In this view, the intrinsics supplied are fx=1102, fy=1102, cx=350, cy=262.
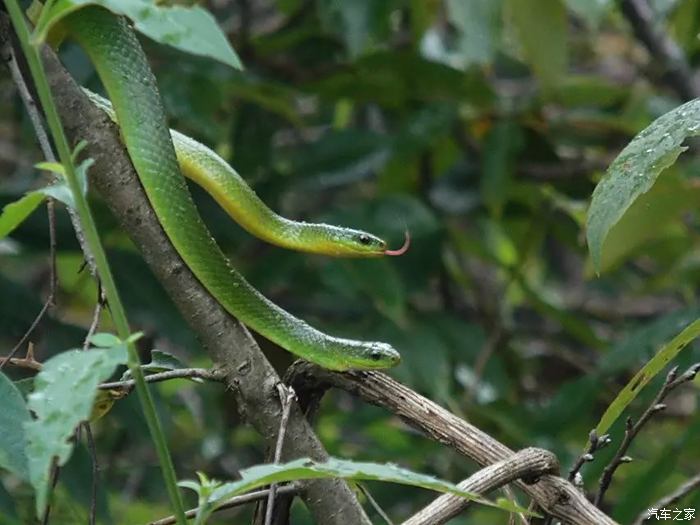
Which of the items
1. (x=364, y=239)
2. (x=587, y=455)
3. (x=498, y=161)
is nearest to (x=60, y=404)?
(x=587, y=455)

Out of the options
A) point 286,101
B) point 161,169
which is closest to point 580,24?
point 286,101

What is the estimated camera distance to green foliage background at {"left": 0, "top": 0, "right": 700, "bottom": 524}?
3.55 m

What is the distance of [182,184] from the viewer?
1937mm

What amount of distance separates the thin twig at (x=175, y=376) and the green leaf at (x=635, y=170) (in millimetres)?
661

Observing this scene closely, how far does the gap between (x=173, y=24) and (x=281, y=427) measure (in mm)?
684

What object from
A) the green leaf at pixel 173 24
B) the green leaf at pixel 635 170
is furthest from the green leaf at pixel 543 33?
the green leaf at pixel 173 24

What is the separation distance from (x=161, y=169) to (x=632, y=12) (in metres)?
3.03

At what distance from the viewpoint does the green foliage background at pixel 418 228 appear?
3.55m

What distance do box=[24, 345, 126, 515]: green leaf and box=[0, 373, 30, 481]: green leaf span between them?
1.09ft

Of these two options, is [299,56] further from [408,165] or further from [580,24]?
[580,24]

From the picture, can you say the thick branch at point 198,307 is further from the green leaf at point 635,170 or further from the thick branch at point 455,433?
the green leaf at point 635,170

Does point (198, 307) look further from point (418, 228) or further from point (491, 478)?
point (418, 228)

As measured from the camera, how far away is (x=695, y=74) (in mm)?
4879

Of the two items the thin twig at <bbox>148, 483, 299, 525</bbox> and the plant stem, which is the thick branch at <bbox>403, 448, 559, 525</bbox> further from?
the plant stem
